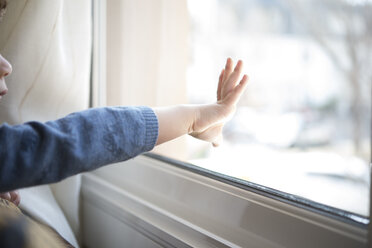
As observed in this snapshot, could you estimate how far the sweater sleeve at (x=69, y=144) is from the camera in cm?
44

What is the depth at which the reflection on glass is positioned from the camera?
829 millimetres

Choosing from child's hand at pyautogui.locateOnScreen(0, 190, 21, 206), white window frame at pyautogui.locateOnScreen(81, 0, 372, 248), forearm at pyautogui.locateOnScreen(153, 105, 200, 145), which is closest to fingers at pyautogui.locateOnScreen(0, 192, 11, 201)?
child's hand at pyautogui.locateOnScreen(0, 190, 21, 206)

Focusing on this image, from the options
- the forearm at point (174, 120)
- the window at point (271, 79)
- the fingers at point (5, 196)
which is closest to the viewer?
the forearm at point (174, 120)

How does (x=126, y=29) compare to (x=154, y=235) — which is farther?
(x=126, y=29)

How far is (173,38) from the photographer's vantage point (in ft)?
3.10

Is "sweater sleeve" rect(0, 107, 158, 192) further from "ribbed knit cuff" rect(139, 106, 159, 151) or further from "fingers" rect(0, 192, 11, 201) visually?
"fingers" rect(0, 192, 11, 201)

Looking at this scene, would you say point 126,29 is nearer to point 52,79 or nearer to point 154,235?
point 52,79

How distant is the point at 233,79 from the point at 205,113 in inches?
3.5

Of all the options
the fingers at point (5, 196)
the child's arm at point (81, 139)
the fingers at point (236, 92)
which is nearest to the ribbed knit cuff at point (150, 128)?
the child's arm at point (81, 139)

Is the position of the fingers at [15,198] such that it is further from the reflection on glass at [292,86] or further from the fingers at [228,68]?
the fingers at [228,68]

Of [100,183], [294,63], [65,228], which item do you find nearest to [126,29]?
[100,183]

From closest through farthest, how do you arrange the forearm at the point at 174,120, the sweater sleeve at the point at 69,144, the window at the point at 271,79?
the sweater sleeve at the point at 69,144 < the forearm at the point at 174,120 < the window at the point at 271,79

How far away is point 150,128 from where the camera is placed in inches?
21.0

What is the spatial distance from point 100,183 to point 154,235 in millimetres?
311
